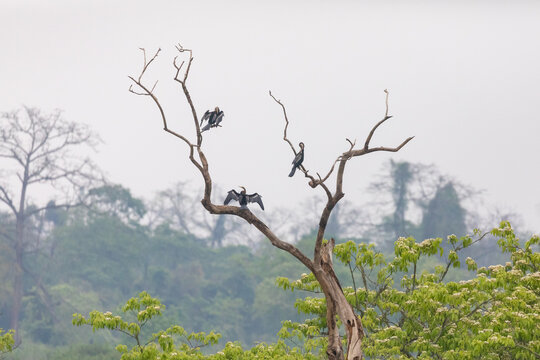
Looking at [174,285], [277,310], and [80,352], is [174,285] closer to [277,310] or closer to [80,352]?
[277,310]

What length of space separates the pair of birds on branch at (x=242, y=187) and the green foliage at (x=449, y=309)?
9.09 feet

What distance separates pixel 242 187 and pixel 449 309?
224 inches

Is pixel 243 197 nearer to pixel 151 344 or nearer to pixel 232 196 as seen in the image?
pixel 232 196

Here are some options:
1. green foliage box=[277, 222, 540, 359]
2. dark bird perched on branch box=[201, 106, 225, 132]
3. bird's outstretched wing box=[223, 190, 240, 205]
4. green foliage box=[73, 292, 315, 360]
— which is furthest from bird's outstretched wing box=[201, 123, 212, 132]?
green foliage box=[73, 292, 315, 360]

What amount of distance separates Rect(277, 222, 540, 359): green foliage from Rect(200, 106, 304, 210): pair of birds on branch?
2.77 m

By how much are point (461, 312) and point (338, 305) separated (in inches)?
147

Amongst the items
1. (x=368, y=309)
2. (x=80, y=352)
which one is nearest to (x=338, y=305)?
(x=368, y=309)

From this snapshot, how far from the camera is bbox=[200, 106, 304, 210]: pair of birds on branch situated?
470 inches

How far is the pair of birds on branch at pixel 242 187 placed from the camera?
39.1ft

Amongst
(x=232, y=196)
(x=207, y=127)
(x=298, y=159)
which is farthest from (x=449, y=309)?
(x=207, y=127)

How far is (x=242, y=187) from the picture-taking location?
11719 mm

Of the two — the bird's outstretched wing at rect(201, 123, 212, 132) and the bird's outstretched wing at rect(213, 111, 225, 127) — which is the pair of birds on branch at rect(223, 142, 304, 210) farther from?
the bird's outstretched wing at rect(213, 111, 225, 127)

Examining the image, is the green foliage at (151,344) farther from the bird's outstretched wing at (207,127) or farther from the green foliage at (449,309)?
the bird's outstretched wing at (207,127)

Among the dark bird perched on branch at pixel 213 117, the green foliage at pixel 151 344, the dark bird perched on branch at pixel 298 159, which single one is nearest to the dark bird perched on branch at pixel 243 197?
the dark bird perched on branch at pixel 298 159
